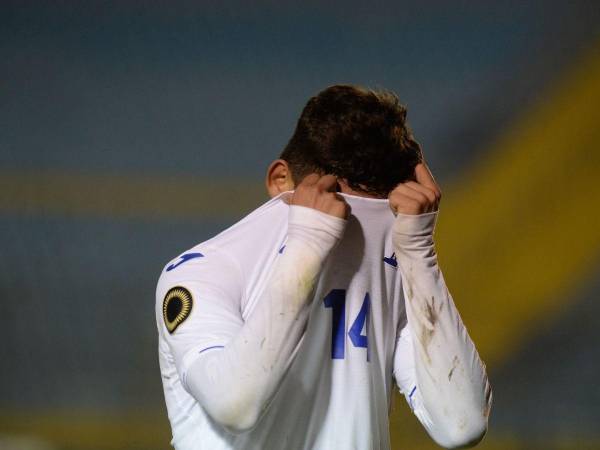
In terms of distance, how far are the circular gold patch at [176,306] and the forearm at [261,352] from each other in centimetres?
5

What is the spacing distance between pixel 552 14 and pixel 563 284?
2.66 feet

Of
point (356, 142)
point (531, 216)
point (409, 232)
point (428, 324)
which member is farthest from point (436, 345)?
point (531, 216)

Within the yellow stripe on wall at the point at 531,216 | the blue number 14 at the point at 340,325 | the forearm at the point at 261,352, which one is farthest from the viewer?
the yellow stripe on wall at the point at 531,216

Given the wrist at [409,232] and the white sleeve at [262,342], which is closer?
the white sleeve at [262,342]

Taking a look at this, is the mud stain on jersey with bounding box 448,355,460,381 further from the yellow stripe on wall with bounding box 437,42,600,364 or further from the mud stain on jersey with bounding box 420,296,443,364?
the yellow stripe on wall with bounding box 437,42,600,364

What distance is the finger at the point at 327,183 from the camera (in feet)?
3.22

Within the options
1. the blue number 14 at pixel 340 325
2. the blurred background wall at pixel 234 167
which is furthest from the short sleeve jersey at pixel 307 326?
the blurred background wall at pixel 234 167

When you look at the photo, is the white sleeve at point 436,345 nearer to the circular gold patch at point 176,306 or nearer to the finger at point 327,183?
the finger at point 327,183

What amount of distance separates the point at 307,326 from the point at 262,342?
73mm

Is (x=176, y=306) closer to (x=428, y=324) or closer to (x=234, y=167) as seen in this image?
(x=428, y=324)

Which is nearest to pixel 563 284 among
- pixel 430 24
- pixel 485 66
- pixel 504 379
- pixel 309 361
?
pixel 504 379

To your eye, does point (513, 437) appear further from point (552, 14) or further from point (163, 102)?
point (163, 102)

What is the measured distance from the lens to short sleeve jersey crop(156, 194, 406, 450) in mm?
957

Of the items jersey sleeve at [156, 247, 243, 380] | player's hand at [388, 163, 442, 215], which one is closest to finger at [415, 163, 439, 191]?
player's hand at [388, 163, 442, 215]
